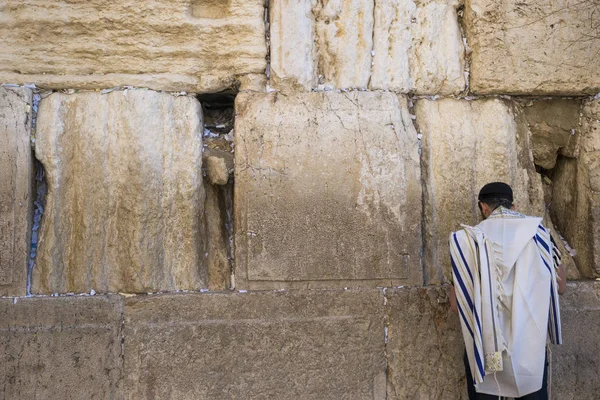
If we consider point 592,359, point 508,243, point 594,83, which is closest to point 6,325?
point 508,243

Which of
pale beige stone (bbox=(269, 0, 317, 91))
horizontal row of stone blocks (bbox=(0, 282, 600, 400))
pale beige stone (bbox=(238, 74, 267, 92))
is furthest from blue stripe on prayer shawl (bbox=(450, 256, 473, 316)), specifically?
pale beige stone (bbox=(238, 74, 267, 92))

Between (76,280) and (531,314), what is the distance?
7.57 feet

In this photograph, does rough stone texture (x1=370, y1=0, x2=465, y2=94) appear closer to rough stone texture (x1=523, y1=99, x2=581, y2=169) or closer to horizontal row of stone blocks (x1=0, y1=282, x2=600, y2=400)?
rough stone texture (x1=523, y1=99, x2=581, y2=169)

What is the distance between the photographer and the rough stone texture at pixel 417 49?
14.5ft

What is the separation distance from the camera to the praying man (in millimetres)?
3439

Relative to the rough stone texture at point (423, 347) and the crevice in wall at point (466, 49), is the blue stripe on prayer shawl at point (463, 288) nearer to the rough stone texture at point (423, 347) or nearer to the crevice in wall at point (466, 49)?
the rough stone texture at point (423, 347)

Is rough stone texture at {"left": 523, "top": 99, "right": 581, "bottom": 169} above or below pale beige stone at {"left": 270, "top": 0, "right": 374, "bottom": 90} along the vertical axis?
below

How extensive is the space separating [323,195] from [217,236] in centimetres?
66

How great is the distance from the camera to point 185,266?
4.16 metres

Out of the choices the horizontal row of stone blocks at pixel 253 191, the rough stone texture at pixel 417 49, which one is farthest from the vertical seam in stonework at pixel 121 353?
the rough stone texture at pixel 417 49

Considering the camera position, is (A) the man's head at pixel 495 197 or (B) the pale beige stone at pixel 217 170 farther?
(B) the pale beige stone at pixel 217 170

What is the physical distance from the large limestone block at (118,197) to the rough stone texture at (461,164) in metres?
1.30

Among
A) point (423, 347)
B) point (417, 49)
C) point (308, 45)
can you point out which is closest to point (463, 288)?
point (423, 347)

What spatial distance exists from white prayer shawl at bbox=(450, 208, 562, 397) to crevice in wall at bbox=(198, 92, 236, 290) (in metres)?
1.33
